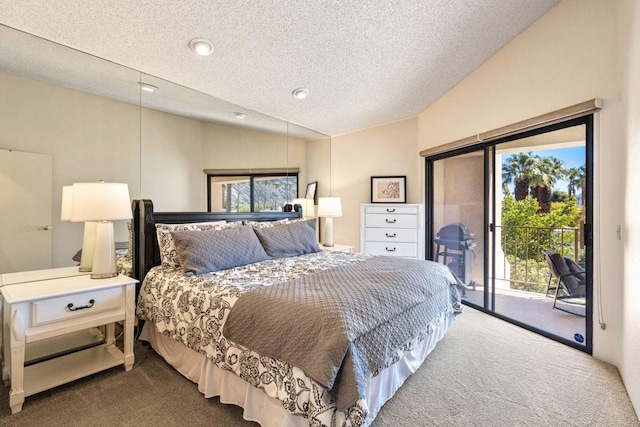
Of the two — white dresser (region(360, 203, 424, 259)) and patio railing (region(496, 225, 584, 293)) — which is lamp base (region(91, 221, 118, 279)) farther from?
patio railing (region(496, 225, 584, 293))

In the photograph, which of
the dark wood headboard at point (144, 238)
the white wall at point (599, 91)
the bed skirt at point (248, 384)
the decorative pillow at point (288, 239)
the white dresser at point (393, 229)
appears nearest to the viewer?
the bed skirt at point (248, 384)

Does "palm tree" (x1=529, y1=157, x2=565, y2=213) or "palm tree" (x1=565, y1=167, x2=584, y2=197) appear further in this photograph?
"palm tree" (x1=529, y1=157, x2=565, y2=213)

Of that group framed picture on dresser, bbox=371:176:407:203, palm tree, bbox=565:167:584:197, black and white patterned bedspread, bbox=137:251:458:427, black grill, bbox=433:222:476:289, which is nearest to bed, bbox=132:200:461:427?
black and white patterned bedspread, bbox=137:251:458:427

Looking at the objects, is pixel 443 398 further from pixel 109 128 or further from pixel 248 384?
pixel 109 128

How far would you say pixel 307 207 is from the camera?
4383 mm

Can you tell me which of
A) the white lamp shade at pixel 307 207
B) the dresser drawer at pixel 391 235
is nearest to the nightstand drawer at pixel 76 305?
the white lamp shade at pixel 307 207

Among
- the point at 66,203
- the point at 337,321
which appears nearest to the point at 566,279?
the point at 337,321

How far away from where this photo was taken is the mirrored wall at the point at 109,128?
2.03 meters

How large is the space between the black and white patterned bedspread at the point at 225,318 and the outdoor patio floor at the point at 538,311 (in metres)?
1.42

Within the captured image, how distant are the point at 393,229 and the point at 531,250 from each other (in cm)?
167

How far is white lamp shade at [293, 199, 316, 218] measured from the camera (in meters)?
4.22

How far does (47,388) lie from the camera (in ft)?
5.88

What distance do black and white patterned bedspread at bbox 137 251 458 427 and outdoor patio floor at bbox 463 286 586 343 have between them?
142cm

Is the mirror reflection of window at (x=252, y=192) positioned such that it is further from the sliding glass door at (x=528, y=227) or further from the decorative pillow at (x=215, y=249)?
the sliding glass door at (x=528, y=227)
